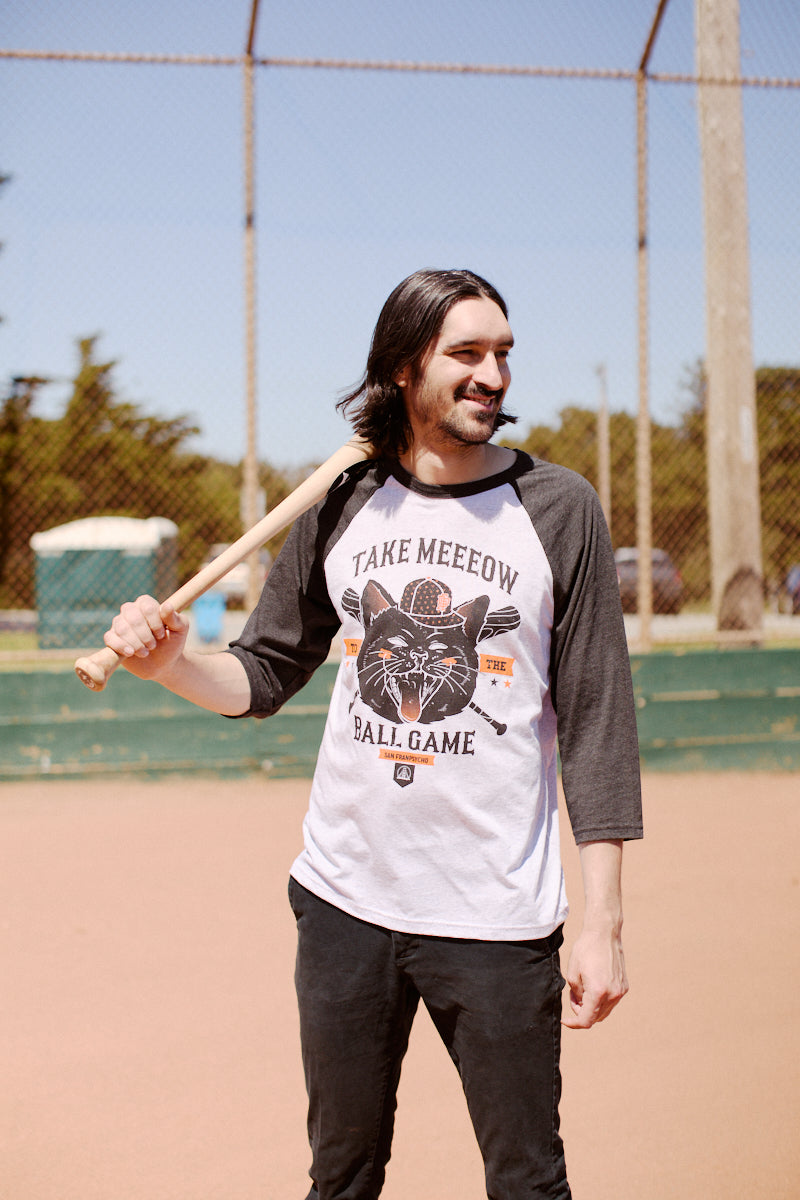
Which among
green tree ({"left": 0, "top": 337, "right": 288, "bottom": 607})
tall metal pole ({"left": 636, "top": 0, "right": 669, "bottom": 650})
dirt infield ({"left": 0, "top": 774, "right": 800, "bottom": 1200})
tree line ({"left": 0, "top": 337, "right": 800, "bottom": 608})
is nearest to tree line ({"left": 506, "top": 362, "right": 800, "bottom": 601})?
tree line ({"left": 0, "top": 337, "right": 800, "bottom": 608})

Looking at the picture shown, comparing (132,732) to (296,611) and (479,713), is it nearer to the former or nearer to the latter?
(296,611)

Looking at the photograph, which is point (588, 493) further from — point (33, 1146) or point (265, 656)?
point (33, 1146)

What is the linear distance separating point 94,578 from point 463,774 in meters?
9.65

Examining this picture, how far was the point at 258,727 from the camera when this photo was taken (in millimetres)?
6473

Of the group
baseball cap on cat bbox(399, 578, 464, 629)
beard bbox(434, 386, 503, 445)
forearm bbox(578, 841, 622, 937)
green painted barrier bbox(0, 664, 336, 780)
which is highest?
beard bbox(434, 386, 503, 445)

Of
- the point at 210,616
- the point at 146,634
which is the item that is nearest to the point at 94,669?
the point at 146,634

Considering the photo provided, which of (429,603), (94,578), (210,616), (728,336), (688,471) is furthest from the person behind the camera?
(210,616)

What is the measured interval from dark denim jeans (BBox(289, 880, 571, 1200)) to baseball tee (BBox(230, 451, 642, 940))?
45 mm

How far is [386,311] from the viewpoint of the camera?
179 centimetres

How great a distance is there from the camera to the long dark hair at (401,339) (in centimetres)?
170

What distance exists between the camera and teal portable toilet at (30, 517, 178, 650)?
31.8 feet

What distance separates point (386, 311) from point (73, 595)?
888 cm

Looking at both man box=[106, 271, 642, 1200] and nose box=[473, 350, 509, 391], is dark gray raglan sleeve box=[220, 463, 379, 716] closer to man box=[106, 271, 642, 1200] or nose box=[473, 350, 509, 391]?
man box=[106, 271, 642, 1200]

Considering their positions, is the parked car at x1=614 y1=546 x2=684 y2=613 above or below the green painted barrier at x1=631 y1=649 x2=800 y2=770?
above
